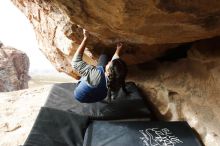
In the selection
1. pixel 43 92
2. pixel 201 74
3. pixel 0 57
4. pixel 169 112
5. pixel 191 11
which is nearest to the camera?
pixel 191 11

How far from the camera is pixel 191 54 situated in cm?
430

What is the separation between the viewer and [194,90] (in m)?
3.98

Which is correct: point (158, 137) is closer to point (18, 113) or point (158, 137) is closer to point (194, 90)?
point (194, 90)

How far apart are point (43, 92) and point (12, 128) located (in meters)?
1.67

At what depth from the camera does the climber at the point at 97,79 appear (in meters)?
4.11

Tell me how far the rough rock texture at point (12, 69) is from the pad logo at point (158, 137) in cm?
1125

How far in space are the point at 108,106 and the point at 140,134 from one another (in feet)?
3.81

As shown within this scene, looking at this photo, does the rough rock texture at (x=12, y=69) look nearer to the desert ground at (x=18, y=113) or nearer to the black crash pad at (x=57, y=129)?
the desert ground at (x=18, y=113)

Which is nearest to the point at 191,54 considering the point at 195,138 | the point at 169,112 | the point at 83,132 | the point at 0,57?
the point at 169,112

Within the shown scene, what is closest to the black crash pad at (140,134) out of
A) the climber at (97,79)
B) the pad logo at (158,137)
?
the pad logo at (158,137)

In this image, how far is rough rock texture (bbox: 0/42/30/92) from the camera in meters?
13.8

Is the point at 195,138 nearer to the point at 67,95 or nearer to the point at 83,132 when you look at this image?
the point at 83,132

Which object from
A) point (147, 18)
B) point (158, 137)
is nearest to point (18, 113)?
point (158, 137)

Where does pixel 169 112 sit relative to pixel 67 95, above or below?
above
